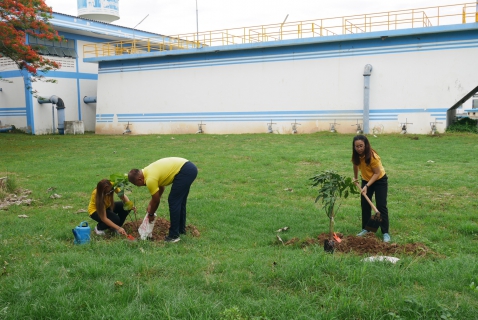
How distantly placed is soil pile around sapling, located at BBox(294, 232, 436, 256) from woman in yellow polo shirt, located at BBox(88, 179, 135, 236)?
9.05 ft

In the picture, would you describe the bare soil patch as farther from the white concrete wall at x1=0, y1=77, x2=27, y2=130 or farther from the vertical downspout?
the white concrete wall at x1=0, y1=77, x2=27, y2=130

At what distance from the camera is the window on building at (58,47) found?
2784 centimetres

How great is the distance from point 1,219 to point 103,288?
431 centimetres

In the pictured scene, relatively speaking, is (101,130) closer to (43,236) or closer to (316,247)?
(43,236)

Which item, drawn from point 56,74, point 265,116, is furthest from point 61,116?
point 265,116

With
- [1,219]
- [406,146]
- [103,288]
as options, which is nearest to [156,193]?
[103,288]

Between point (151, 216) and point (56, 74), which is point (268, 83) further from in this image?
point (151, 216)

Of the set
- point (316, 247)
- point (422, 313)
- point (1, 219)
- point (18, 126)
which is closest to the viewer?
point (422, 313)

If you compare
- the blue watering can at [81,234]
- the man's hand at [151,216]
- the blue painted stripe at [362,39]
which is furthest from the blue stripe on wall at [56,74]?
the man's hand at [151,216]

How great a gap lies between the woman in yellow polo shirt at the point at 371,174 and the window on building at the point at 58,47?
25645 mm

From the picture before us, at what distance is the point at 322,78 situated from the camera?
2273 cm

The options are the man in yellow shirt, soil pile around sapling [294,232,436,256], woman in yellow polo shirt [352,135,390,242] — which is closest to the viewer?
soil pile around sapling [294,232,436,256]

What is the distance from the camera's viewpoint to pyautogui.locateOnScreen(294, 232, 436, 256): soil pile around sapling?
557cm

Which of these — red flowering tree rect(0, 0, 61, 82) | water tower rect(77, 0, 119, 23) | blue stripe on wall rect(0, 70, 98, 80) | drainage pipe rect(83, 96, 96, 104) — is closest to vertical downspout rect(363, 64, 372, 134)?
red flowering tree rect(0, 0, 61, 82)
